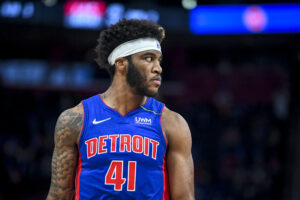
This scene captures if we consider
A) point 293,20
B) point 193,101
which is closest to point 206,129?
point 193,101

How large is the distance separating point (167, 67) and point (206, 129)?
3.09 meters

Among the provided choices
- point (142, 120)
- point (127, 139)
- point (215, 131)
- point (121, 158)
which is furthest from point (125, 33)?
point (215, 131)

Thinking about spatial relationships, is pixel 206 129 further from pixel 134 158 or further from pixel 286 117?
pixel 134 158

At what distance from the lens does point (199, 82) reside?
14.4 m

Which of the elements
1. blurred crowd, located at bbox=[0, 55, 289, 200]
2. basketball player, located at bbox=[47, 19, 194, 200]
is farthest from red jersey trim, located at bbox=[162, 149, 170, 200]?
blurred crowd, located at bbox=[0, 55, 289, 200]

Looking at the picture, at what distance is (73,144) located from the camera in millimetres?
2998

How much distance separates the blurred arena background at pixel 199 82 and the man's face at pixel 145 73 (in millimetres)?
6169

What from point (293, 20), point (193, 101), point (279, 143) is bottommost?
point (279, 143)

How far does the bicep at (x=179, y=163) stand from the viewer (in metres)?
2.92

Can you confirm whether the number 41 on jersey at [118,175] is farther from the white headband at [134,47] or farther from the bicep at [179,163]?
the white headband at [134,47]

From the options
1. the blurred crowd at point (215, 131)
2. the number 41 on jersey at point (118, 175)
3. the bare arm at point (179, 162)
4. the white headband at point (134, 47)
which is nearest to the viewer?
the number 41 on jersey at point (118, 175)

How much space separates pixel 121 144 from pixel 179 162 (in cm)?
43

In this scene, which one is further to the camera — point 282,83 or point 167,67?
point 167,67

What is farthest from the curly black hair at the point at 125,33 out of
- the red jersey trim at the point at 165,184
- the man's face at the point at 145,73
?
the red jersey trim at the point at 165,184
